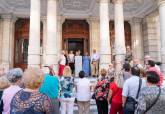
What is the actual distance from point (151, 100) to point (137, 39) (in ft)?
59.3

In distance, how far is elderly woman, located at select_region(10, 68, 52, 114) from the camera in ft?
9.23

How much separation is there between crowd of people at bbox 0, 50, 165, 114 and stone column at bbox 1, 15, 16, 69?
38.4 ft

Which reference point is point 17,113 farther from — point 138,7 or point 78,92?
point 138,7

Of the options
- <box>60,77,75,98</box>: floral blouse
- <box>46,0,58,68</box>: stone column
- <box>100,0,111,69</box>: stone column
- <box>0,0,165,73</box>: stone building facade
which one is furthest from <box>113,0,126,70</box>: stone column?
<box>60,77,75,98</box>: floral blouse

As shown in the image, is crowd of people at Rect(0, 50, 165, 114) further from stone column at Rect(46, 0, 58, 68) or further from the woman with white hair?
stone column at Rect(46, 0, 58, 68)

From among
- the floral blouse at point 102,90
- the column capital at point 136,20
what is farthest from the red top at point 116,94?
the column capital at point 136,20

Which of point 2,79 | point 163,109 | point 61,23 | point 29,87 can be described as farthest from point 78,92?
point 61,23

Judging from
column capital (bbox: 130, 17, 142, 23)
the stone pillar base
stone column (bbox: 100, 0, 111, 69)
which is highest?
column capital (bbox: 130, 17, 142, 23)

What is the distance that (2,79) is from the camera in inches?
178

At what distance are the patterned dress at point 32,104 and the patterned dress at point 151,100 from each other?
160 cm

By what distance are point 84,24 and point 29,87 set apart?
61.4 feet

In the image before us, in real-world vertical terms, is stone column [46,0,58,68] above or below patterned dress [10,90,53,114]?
above

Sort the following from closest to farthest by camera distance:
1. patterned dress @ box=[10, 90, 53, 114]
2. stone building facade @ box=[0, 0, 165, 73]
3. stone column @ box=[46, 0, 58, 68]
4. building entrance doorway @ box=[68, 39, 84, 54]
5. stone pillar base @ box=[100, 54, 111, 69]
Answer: patterned dress @ box=[10, 90, 53, 114], stone column @ box=[46, 0, 58, 68], stone pillar base @ box=[100, 54, 111, 69], stone building facade @ box=[0, 0, 165, 73], building entrance doorway @ box=[68, 39, 84, 54]

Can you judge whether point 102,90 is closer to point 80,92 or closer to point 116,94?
point 80,92
